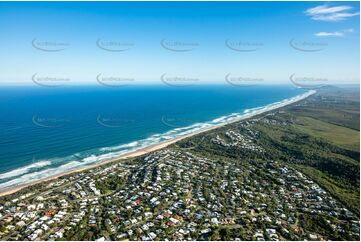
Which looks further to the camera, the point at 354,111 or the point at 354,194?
the point at 354,111

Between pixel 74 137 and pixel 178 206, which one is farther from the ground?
pixel 74 137

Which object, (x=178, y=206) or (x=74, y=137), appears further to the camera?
(x=74, y=137)

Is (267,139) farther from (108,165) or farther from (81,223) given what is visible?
(81,223)

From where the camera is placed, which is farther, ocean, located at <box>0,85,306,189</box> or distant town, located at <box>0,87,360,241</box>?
ocean, located at <box>0,85,306,189</box>

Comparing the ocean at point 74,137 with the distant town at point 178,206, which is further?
the ocean at point 74,137

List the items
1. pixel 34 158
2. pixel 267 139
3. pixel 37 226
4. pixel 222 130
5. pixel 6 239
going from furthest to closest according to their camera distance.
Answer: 1. pixel 222 130
2. pixel 267 139
3. pixel 34 158
4. pixel 37 226
5. pixel 6 239

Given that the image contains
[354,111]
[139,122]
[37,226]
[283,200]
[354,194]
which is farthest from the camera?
[354,111]

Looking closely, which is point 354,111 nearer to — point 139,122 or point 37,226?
point 139,122

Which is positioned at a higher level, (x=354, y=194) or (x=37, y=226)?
(x=37, y=226)

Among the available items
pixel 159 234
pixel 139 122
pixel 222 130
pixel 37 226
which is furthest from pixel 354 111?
pixel 37 226
